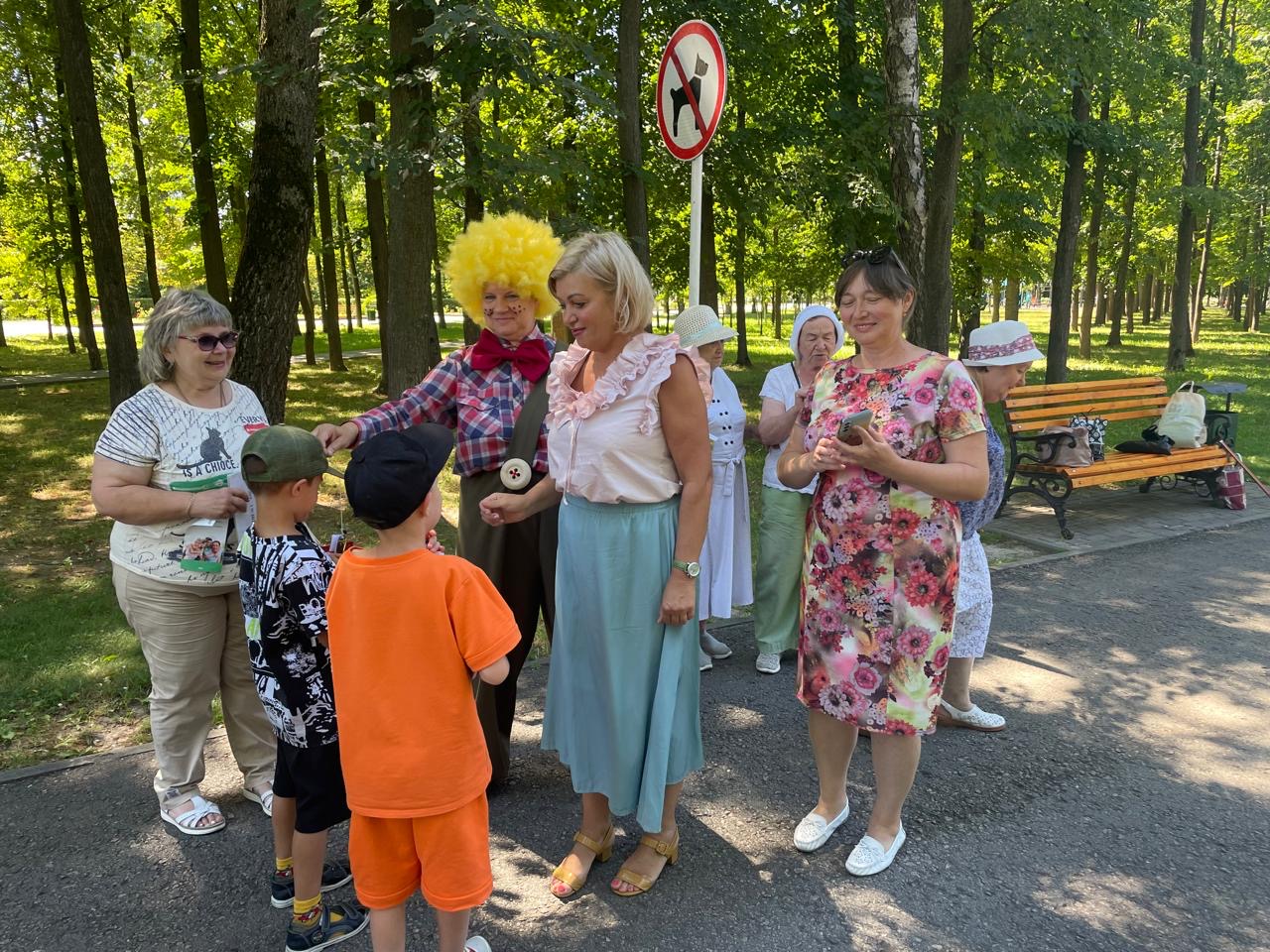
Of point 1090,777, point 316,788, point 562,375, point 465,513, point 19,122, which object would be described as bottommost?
point 1090,777

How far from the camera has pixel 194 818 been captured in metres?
3.08

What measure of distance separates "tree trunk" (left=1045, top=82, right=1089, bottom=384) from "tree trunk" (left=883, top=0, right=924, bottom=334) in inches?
289

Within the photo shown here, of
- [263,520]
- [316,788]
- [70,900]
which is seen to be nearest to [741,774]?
[316,788]

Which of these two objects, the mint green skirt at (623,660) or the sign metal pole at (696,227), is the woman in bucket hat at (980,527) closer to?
the mint green skirt at (623,660)

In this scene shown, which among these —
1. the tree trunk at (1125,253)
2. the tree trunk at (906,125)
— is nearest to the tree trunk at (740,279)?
the tree trunk at (906,125)

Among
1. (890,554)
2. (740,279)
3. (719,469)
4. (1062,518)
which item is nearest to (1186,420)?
(1062,518)

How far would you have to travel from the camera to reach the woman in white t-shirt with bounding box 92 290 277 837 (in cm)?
278

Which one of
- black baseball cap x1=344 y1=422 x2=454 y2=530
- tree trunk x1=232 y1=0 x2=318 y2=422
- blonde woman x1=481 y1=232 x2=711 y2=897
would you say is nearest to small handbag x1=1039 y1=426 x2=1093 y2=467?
blonde woman x1=481 y1=232 x2=711 y2=897

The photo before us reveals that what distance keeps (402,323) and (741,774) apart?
5.61 meters

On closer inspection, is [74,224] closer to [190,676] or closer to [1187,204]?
[190,676]

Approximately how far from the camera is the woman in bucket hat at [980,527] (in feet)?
11.3

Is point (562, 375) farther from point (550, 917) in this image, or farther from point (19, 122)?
point (19, 122)

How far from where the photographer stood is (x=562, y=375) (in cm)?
276

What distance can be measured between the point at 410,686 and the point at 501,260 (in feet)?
5.10
